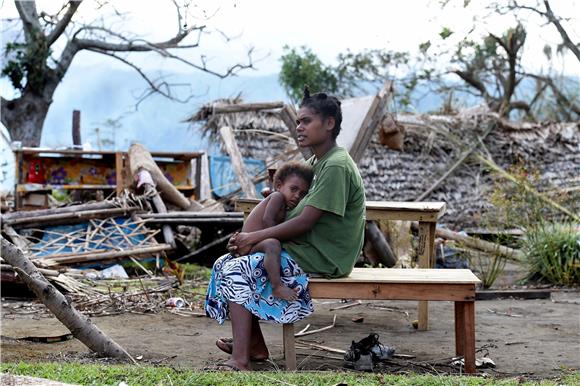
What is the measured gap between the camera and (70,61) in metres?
22.8

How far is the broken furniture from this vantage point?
12156mm

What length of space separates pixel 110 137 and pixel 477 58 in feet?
45.0

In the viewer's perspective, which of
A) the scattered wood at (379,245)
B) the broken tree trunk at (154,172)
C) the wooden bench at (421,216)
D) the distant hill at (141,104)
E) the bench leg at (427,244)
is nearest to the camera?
the wooden bench at (421,216)

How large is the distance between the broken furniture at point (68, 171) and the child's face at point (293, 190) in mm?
7330

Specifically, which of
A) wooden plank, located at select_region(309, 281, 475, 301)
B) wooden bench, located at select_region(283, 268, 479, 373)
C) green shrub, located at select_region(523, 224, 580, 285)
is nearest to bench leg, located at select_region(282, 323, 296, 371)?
wooden bench, located at select_region(283, 268, 479, 373)

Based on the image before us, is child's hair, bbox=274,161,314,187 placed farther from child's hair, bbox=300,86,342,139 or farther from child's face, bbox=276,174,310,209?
child's hair, bbox=300,86,342,139

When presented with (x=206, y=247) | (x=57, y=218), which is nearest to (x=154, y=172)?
(x=206, y=247)

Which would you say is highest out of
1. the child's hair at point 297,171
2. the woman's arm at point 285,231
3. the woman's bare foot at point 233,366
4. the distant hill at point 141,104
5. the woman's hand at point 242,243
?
the distant hill at point 141,104

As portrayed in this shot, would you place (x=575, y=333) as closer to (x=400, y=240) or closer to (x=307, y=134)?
(x=307, y=134)

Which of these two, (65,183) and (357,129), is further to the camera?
(65,183)

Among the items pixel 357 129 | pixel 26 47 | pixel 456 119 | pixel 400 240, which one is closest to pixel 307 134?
pixel 357 129

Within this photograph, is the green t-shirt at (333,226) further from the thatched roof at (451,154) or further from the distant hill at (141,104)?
the thatched roof at (451,154)

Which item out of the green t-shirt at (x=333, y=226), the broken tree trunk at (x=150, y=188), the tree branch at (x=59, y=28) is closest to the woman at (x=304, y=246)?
the green t-shirt at (x=333, y=226)

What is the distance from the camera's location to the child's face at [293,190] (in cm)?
487
